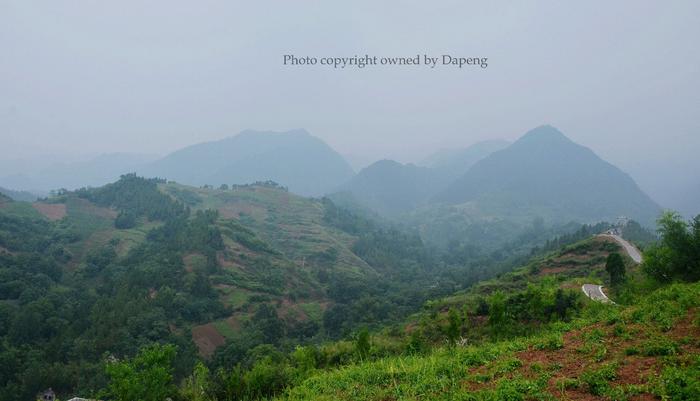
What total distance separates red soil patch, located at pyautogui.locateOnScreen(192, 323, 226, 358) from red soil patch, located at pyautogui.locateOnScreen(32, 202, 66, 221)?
5807cm

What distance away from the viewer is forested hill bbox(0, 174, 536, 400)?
4416cm

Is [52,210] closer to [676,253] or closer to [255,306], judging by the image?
[255,306]

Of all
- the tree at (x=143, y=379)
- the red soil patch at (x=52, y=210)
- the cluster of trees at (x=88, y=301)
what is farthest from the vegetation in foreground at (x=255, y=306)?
the red soil patch at (x=52, y=210)

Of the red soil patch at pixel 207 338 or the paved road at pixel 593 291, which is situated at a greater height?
the paved road at pixel 593 291

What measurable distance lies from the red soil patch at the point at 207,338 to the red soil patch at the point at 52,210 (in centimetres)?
5807

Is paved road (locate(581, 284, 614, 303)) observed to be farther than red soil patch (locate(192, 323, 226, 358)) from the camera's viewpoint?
No

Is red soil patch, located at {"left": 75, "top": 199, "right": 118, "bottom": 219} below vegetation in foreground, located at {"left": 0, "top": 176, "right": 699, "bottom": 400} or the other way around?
the other way around

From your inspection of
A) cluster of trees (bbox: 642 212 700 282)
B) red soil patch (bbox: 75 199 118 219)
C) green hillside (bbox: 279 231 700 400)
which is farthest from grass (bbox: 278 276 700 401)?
red soil patch (bbox: 75 199 118 219)

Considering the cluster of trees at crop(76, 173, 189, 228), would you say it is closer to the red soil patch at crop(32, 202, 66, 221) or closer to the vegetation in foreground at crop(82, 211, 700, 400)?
the red soil patch at crop(32, 202, 66, 221)

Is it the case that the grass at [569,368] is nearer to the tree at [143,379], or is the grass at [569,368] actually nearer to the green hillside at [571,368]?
the green hillside at [571,368]

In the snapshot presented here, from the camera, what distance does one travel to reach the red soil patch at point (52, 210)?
299 feet

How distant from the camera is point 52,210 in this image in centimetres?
9500

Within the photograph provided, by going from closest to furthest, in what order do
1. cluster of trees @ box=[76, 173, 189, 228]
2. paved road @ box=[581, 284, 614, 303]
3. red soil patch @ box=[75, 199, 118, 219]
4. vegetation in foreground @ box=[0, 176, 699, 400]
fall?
vegetation in foreground @ box=[0, 176, 699, 400] → paved road @ box=[581, 284, 614, 303] → red soil patch @ box=[75, 199, 118, 219] → cluster of trees @ box=[76, 173, 189, 228]

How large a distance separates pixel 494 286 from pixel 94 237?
249 feet
